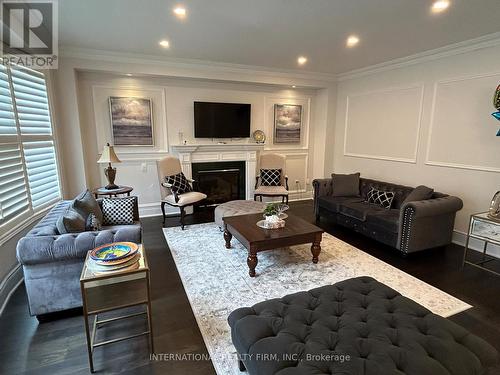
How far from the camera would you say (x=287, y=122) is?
6160 millimetres

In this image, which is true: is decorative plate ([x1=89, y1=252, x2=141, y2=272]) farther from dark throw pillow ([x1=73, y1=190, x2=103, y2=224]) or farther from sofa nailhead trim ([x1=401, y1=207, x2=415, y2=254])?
sofa nailhead trim ([x1=401, y1=207, x2=415, y2=254])

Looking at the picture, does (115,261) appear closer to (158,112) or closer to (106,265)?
(106,265)

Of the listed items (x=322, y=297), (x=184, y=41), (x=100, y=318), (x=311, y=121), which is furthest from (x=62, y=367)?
(x=311, y=121)

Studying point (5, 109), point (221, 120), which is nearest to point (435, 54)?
point (221, 120)

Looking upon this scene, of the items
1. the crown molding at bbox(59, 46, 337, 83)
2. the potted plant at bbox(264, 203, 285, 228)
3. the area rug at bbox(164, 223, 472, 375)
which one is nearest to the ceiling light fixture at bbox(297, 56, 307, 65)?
the crown molding at bbox(59, 46, 337, 83)

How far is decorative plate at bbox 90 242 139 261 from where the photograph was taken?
1882 mm

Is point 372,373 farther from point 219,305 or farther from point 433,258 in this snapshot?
point 433,258

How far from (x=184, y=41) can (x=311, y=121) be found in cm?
358

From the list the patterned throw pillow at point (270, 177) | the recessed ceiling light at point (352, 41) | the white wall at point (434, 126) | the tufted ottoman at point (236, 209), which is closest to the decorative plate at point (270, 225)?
the tufted ottoman at point (236, 209)

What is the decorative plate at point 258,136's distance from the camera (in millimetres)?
5876

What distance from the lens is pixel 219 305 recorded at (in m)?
2.52

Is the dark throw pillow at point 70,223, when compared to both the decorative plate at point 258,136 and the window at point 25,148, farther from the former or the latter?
the decorative plate at point 258,136

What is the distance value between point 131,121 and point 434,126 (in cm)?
506

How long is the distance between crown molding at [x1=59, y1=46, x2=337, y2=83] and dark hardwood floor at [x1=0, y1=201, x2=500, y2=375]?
3260 mm
